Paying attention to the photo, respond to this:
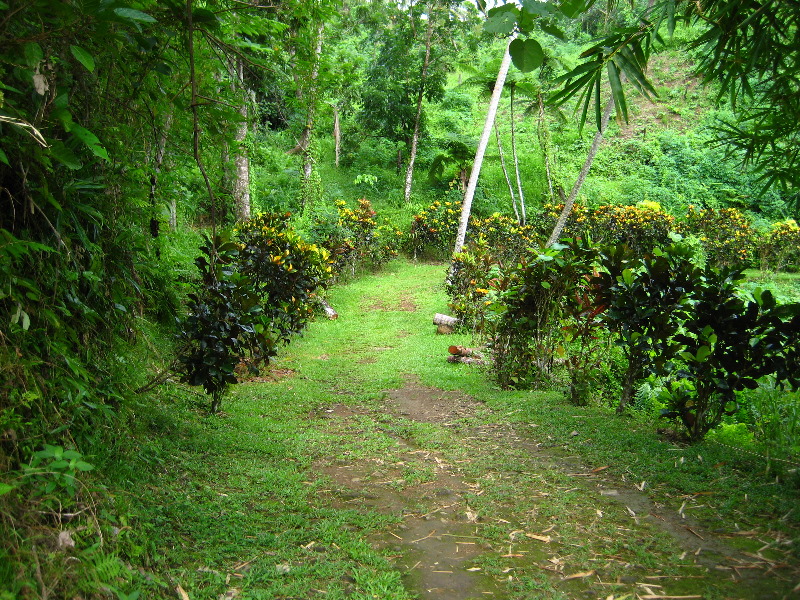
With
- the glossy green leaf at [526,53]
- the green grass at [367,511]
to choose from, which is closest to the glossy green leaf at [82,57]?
the glossy green leaf at [526,53]

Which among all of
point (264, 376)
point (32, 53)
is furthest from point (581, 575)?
point (264, 376)

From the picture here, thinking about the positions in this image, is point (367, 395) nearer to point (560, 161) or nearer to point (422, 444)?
point (422, 444)

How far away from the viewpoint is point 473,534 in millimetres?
2641

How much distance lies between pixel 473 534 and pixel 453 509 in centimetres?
30

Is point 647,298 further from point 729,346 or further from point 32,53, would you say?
point 32,53

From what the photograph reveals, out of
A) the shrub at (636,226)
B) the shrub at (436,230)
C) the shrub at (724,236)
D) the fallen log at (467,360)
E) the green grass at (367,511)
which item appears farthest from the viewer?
the shrub at (436,230)

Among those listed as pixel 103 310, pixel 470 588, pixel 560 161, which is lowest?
pixel 470 588

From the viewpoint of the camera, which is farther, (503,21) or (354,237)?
(354,237)

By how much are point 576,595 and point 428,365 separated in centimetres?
496

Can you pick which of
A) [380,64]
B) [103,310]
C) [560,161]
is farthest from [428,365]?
[560,161]

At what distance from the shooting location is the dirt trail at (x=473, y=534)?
2152 mm

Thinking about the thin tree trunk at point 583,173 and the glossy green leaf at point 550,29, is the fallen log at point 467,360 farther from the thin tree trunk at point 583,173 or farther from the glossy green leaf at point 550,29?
the glossy green leaf at point 550,29

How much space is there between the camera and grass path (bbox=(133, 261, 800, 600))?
2.18 meters

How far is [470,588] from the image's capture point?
218 cm
